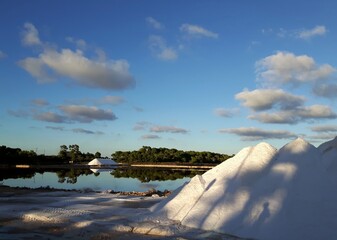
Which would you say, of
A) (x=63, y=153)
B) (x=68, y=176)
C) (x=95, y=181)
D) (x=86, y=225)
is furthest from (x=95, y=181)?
(x=63, y=153)

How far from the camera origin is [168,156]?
377 ft

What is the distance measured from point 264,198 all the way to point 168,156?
103 meters

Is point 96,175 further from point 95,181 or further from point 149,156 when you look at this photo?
point 149,156

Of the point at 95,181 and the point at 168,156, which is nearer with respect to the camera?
the point at 95,181

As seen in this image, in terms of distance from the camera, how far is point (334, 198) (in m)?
11.9

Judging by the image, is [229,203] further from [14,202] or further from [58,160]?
[58,160]

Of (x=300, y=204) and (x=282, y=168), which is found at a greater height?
(x=282, y=168)

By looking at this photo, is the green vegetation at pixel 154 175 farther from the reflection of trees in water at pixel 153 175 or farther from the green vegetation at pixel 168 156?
the green vegetation at pixel 168 156

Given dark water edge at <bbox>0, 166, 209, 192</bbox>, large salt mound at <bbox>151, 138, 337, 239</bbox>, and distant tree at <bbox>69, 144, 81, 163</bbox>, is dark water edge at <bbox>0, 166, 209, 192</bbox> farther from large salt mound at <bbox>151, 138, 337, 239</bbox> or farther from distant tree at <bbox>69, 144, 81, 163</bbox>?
distant tree at <bbox>69, 144, 81, 163</bbox>

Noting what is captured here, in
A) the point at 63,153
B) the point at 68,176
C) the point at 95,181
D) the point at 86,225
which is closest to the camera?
the point at 86,225

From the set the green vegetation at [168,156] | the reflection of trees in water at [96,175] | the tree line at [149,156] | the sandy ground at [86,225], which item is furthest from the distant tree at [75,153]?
the sandy ground at [86,225]

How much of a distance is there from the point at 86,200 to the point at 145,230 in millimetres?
7812

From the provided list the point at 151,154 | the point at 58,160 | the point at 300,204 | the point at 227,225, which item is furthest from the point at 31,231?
the point at 151,154

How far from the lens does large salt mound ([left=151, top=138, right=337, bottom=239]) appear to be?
11.2 meters
